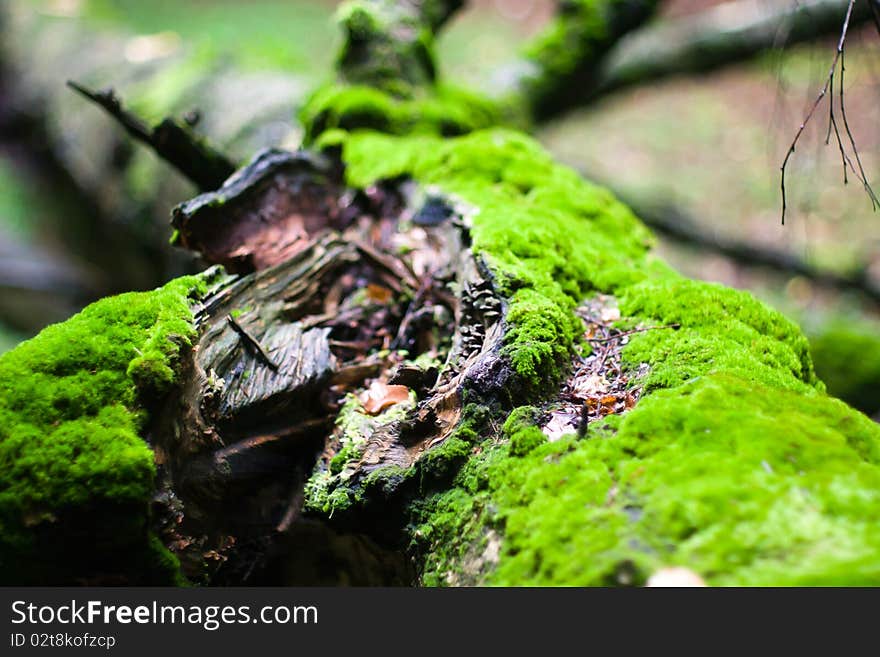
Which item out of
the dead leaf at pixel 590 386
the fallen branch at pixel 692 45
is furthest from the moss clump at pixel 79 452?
the fallen branch at pixel 692 45

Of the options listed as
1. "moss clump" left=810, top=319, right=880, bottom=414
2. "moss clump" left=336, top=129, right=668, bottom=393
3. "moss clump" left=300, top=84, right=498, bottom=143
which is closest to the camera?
"moss clump" left=336, top=129, right=668, bottom=393

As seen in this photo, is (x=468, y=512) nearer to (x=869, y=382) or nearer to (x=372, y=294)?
(x=372, y=294)

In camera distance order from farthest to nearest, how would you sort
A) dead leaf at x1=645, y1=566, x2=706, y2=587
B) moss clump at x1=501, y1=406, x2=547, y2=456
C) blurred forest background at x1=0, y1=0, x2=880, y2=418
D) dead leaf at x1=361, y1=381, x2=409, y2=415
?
1. blurred forest background at x1=0, y1=0, x2=880, y2=418
2. dead leaf at x1=361, y1=381, x2=409, y2=415
3. moss clump at x1=501, y1=406, x2=547, y2=456
4. dead leaf at x1=645, y1=566, x2=706, y2=587

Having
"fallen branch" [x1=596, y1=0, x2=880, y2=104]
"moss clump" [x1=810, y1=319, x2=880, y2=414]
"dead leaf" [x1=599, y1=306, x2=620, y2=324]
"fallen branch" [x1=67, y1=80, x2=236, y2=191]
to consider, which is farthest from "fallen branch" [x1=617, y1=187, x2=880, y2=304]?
"fallen branch" [x1=67, y1=80, x2=236, y2=191]

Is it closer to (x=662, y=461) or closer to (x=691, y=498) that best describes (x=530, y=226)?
(x=662, y=461)

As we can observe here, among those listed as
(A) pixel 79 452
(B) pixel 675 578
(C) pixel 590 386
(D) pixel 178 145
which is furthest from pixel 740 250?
(A) pixel 79 452

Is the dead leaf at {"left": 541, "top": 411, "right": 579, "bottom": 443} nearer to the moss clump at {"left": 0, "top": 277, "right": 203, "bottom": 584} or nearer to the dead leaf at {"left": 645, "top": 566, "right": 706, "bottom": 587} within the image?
the dead leaf at {"left": 645, "top": 566, "right": 706, "bottom": 587}
